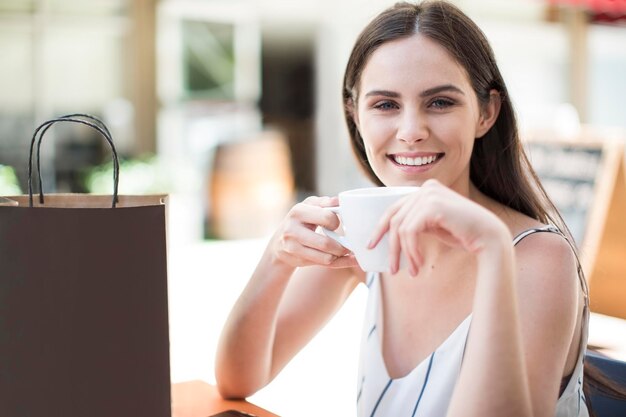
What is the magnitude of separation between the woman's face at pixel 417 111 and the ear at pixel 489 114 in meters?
0.06

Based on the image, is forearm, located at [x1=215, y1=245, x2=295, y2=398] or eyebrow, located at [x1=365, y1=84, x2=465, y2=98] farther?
forearm, located at [x1=215, y1=245, x2=295, y2=398]

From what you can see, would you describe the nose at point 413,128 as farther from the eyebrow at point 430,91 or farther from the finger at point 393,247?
the finger at point 393,247

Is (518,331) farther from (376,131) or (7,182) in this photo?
(7,182)

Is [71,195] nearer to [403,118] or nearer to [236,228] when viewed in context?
[403,118]

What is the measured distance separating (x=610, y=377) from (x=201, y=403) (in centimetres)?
75

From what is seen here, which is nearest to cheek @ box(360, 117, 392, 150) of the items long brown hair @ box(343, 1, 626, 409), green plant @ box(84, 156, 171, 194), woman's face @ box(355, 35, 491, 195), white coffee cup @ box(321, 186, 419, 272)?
woman's face @ box(355, 35, 491, 195)

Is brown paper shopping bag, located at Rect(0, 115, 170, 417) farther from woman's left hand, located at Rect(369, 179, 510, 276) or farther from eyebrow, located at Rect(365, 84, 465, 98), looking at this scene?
eyebrow, located at Rect(365, 84, 465, 98)

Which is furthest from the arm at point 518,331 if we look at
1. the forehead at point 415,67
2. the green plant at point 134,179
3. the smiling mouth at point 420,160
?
the green plant at point 134,179

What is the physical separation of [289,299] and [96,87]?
6.34 metres

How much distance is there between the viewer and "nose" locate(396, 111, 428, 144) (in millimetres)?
1267

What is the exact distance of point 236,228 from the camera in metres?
7.71

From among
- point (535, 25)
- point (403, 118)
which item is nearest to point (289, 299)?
point (403, 118)

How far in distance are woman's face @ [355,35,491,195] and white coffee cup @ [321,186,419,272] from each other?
0.33 meters

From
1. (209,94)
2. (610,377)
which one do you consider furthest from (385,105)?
(209,94)
